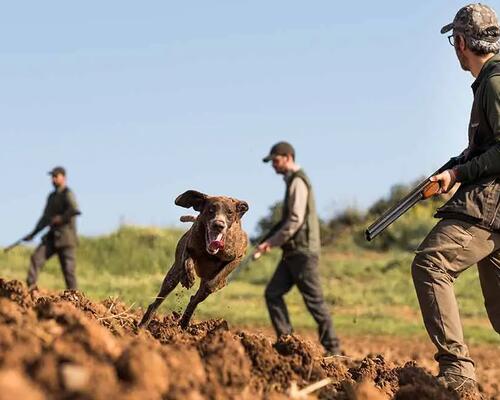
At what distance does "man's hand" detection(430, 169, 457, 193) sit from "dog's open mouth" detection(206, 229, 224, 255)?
54.8 inches

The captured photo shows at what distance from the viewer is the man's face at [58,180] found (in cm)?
1666

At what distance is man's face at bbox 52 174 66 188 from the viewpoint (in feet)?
54.6

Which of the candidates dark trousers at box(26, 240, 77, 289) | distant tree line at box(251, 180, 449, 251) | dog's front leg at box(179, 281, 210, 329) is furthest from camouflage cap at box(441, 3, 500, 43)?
distant tree line at box(251, 180, 449, 251)

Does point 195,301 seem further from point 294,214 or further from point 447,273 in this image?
point 294,214

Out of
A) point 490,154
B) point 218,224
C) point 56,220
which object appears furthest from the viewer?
point 56,220

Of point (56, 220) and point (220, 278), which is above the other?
point (56, 220)

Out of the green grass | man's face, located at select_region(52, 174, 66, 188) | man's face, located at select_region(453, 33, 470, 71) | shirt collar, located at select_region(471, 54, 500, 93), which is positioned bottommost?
the green grass

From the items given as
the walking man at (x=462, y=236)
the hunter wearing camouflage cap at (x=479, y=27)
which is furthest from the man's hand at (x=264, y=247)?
the hunter wearing camouflage cap at (x=479, y=27)

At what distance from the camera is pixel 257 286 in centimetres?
2445

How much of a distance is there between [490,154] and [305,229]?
5.29m

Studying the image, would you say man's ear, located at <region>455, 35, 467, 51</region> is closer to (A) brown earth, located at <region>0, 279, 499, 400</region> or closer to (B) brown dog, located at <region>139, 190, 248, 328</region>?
(B) brown dog, located at <region>139, 190, 248, 328</region>

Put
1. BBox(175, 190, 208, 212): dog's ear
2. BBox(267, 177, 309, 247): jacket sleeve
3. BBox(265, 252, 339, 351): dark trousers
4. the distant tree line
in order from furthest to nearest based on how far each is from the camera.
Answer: the distant tree line, BBox(267, 177, 309, 247): jacket sleeve, BBox(265, 252, 339, 351): dark trousers, BBox(175, 190, 208, 212): dog's ear

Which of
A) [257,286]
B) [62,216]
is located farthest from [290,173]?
[257,286]

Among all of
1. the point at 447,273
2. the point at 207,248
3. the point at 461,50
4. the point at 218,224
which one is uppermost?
the point at 461,50
